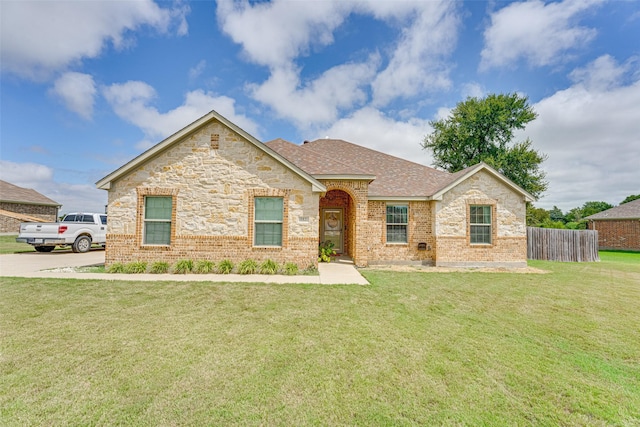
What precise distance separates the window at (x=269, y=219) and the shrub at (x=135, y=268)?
3.98 m

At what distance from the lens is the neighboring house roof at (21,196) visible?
26442 millimetres

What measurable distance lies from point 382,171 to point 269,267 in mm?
8292

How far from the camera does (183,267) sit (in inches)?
372

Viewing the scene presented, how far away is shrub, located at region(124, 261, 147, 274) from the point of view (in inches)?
372

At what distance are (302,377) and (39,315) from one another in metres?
5.39

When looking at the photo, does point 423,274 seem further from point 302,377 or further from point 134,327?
point 134,327

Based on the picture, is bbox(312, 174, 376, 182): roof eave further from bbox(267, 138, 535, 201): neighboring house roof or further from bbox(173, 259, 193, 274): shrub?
bbox(173, 259, 193, 274): shrub

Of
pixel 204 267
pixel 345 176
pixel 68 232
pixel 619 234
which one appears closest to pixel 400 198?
pixel 345 176

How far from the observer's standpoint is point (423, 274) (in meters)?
10.2

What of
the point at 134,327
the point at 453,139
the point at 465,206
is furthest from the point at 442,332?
the point at 453,139

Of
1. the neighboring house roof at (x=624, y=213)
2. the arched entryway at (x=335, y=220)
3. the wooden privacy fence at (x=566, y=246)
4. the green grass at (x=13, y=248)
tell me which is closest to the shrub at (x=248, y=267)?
the arched entryway at (x=335, y=220)

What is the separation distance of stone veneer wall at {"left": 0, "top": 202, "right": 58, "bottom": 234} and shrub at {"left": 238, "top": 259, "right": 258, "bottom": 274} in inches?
1178

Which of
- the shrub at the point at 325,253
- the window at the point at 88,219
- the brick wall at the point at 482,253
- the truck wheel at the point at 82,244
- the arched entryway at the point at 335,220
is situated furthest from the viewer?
the window at the point at 88,219

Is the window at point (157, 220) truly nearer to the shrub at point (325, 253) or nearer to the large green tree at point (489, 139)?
the shrub at point (325, 253)
